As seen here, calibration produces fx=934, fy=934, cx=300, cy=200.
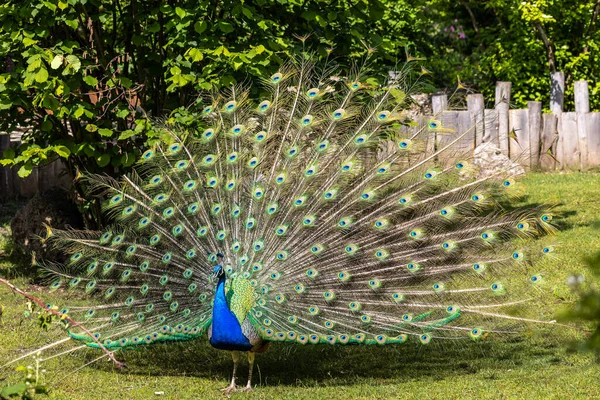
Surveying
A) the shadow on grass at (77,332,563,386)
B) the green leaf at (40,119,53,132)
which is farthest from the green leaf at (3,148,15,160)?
the shadow on grass at (77,332,563,386)

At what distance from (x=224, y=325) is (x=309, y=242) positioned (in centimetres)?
87

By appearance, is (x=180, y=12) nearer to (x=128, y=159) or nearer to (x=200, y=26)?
(x=200, y=26)

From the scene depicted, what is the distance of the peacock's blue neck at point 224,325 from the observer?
6246mm

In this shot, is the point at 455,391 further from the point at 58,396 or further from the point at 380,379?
the point at 58,396

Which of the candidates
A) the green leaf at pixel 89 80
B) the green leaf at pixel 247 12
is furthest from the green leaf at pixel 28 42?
the green leaf at pixel 247 12

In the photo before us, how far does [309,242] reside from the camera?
6.61 meters

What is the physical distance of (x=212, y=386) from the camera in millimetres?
6758

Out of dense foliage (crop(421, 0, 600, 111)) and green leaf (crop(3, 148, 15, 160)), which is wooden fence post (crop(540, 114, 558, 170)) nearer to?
dense foliage (crop(421, 0, 600, 111))

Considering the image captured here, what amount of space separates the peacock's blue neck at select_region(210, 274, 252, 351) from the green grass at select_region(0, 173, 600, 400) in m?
0.44

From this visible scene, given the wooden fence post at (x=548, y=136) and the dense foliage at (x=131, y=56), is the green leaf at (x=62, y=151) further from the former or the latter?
the wooden fence post at (x=548, y=136)

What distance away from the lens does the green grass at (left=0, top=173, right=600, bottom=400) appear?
21.3 ft

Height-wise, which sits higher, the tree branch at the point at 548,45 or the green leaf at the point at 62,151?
the tree branch at the point at 548,45

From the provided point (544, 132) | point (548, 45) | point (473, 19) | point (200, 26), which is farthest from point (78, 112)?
point (473, 19)

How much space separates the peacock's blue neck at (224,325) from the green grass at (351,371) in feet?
1.46
